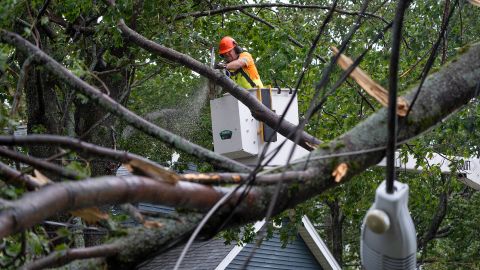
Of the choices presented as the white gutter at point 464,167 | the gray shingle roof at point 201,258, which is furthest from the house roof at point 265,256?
the white gutter at point 464,167

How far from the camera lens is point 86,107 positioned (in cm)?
1072

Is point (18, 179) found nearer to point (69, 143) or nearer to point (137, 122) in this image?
point (69, 143)

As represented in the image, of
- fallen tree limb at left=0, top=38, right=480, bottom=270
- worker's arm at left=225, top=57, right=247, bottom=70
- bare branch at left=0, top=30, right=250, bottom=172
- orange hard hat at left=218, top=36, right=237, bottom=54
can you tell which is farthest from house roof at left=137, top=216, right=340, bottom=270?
bare branch at left=0, top=30, right=250, bottom=172

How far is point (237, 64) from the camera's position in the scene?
9.81m

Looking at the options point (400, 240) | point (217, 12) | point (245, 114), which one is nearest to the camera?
point (400, 240)

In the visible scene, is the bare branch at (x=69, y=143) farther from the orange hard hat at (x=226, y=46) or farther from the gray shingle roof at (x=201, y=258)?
the gray shingle roof at (x=201, y=258)

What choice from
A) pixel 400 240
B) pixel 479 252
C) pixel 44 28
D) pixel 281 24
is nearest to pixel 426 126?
pixel 400 240

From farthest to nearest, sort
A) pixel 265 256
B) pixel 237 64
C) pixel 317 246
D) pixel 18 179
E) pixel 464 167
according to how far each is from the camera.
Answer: pixel 317 246 → pixel 265 256 → pixel 464 167 → pixel 237 64 → pixel 18 179

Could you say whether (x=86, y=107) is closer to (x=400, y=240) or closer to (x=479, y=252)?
(x=400, y=240)

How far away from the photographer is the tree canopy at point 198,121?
375cm

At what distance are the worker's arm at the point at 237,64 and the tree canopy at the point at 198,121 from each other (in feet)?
0.92

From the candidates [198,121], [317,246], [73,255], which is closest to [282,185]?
[73,255]

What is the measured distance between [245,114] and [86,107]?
2.50 meters

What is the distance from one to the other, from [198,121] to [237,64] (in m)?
5.43
